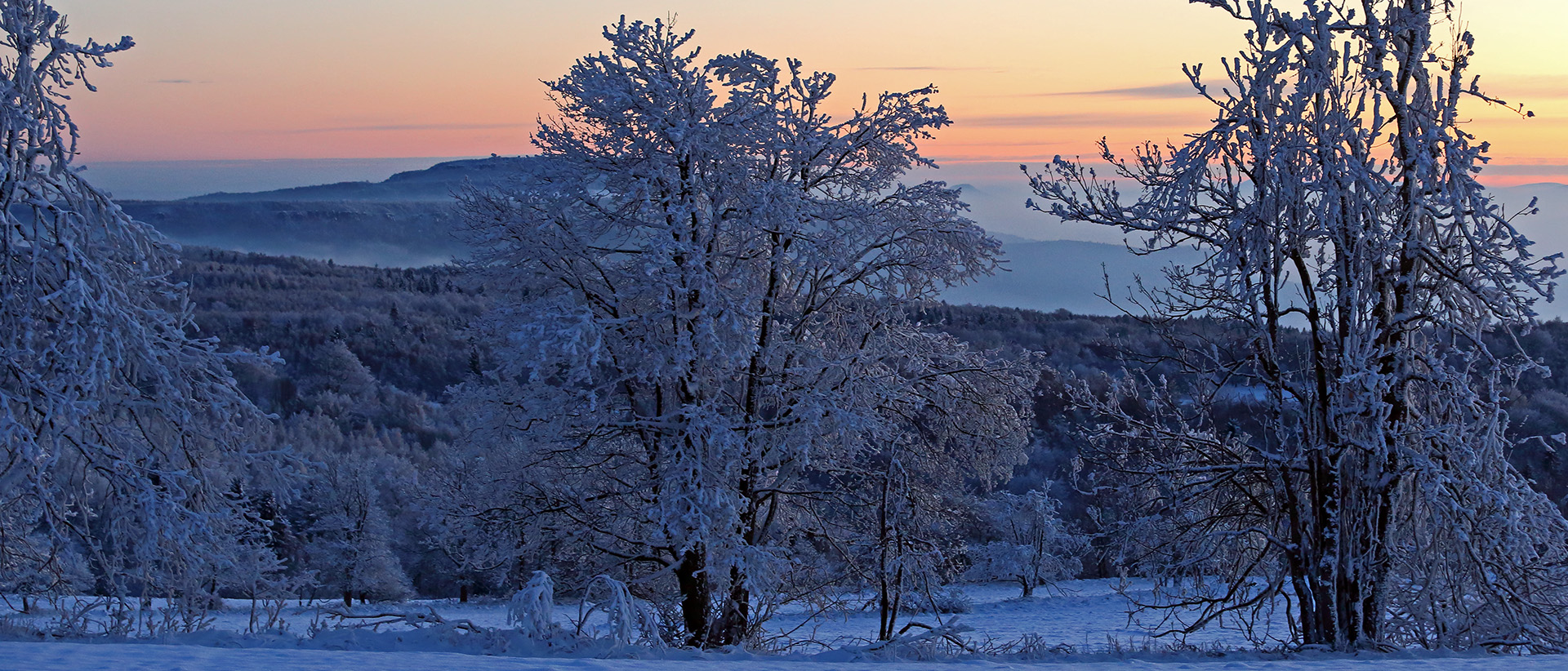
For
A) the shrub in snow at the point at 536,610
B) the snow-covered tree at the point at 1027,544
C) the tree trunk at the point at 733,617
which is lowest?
the snow-covered tree at the point at 1027,544

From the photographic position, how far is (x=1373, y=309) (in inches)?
356

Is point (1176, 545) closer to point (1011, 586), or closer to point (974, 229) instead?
point (974, 229)

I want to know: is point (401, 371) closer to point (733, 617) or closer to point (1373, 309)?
point (733, 617)

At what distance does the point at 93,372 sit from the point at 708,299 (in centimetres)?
495

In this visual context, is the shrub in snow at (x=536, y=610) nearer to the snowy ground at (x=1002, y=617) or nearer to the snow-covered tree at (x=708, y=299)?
the snow-covered tree at (x=708, y=299)

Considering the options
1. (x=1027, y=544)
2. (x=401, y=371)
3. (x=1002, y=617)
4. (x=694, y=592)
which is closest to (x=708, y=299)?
(x=694, y=592)

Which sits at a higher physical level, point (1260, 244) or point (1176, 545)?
point (1260, 244)

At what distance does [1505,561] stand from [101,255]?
460 inches

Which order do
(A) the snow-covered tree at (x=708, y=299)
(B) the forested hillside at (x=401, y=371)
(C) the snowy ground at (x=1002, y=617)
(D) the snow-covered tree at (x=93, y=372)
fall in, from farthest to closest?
(B) the forested hillside at (x=401, y=371) < (C) the snowy ground at (x=1002, y=617) < (A) the snow-covered tree at (x=708, y=299) < (D) the snow-covered tree at (x=93, y=372)

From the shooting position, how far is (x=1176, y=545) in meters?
10.9

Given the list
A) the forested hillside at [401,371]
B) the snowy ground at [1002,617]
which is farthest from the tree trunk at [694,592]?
the snowy ground at [1002,617]

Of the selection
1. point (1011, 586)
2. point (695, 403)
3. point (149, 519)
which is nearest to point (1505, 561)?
point (695, 403)

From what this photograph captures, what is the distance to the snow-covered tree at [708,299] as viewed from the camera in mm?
10531

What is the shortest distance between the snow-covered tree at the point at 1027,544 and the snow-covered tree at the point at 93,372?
25.5m
